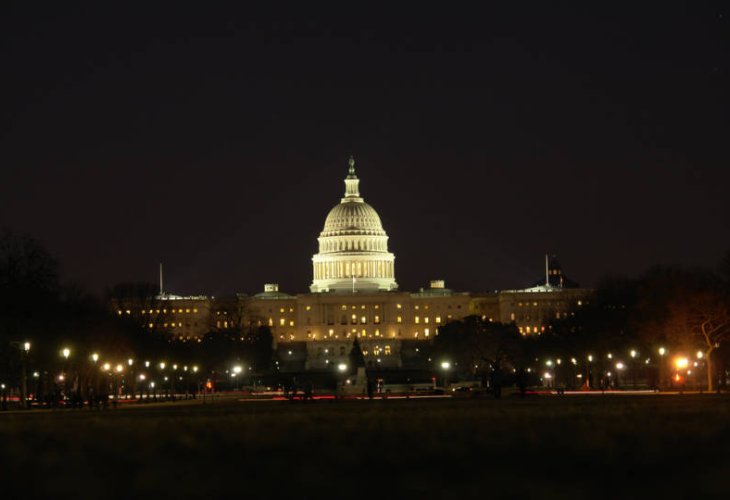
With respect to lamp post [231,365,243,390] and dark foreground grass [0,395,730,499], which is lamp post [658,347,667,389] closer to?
dark foreground grass [0,395,730,499]

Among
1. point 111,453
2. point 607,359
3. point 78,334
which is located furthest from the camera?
point 607,359

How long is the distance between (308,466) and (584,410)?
24499mm

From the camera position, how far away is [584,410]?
5462 cm

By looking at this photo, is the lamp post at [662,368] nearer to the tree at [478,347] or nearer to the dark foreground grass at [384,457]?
the dark foreground grass at [384,457]

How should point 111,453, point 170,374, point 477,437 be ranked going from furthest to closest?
1. point 170,374
2. point 477,437
3. point 111,453

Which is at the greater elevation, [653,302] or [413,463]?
[653,302]

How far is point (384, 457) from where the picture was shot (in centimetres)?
3331

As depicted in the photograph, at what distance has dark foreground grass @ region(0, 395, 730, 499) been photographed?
89.9 ft

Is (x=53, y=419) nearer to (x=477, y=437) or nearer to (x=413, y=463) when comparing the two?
(x=477, y=437)

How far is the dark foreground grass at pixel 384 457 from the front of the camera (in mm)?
27406

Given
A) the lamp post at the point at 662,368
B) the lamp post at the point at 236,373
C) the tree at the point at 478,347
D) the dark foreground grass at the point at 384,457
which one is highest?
the tree at the point at 478,347

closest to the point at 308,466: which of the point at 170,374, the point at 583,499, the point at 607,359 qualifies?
the point at 583,499

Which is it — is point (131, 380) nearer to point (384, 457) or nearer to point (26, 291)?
point (26, 291)

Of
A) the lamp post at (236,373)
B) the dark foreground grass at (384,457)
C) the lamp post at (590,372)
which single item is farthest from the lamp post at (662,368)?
the lamp post at (236,373)
